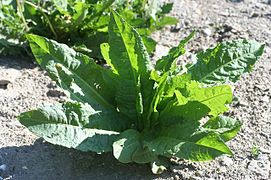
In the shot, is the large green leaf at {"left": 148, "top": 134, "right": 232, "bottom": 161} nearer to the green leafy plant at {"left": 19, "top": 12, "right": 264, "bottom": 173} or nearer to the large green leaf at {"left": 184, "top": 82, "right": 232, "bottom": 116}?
the green leafy plant at {"left": 19, "top": 12, "right": 264, "bottom": 173}

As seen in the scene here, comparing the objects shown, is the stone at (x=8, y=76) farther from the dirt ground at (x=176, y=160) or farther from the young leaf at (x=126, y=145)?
the young leaf at (x=126, y=145)

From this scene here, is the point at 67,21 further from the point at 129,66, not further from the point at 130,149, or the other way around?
the point at 130,149

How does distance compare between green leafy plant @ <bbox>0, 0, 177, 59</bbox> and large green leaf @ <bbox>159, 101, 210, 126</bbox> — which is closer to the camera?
large green leaf @ <bbox>159, 101, 210, 126</bbox>

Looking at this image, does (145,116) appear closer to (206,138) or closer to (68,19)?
(206,138)

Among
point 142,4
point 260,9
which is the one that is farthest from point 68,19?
point 260,9

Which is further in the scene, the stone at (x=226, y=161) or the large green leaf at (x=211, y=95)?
the stone at (x=226, y=161)

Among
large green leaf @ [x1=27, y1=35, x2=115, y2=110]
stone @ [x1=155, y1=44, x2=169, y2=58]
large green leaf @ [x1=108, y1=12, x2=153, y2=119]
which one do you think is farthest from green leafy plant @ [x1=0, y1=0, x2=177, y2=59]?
large green leaf @ [x1=108, y1=12, x2=153, y2=119]

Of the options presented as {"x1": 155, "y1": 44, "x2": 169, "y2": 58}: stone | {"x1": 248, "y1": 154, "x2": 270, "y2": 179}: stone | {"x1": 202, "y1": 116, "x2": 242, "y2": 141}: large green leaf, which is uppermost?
{"x1": 202, "y1": 116, "x2": 242, "y2": 141}: large green leaf

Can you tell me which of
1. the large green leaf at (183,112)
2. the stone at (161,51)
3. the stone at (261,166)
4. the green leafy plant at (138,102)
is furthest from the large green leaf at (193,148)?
the stone at (161,51)
